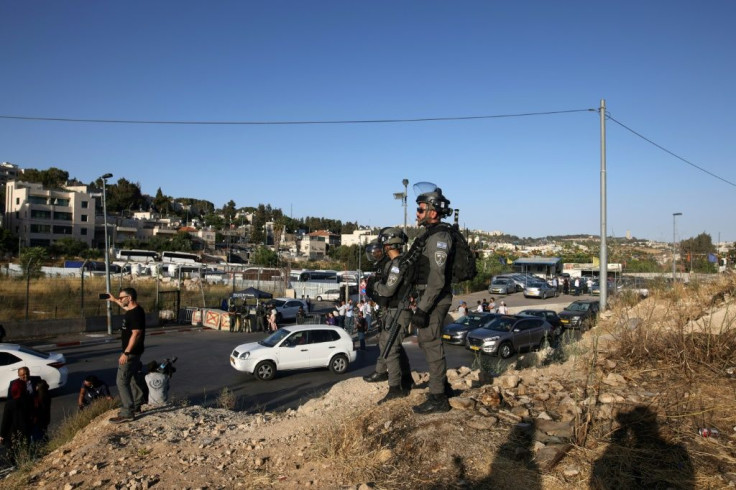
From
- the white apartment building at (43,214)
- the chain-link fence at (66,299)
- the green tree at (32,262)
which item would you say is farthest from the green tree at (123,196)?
the chain-link fence at (66,299)

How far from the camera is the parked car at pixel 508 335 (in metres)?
17.3

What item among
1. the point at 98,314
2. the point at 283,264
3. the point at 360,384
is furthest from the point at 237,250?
the point at 360,384

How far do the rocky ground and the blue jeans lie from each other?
0.34m

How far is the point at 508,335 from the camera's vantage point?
695 inches

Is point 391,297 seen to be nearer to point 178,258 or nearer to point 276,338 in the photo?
point 276,338

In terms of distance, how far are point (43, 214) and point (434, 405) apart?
81.4m

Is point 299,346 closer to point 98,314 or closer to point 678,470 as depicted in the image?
point 678,470

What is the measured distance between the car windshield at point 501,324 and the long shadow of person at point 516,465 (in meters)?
14.3

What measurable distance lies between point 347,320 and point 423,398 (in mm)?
17302

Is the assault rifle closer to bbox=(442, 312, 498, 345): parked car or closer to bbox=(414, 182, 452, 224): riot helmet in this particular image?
bbox=(414, 182, 452, 224): riot helmet

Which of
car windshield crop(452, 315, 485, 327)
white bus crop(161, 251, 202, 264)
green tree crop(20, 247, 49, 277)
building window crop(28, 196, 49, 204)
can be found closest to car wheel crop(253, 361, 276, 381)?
car windshield crop(452, 315, 485, 327)

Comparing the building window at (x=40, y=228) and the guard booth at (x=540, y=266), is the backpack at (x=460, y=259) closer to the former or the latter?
the guard booth at (x=540, y=266)

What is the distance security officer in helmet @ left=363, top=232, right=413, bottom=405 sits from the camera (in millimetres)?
5297

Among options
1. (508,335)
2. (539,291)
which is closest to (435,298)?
(508,335)
